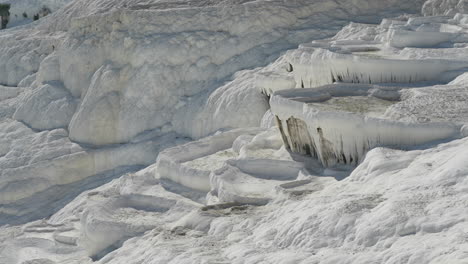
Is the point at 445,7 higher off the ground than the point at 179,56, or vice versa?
the point at 445,7

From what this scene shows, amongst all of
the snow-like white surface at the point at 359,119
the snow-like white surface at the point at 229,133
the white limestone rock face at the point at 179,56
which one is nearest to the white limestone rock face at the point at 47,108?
the snow-like white surface at the point at 229,133

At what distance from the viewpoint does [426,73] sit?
10305mm

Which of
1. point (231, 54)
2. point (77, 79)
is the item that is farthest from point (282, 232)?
point (77, 79)

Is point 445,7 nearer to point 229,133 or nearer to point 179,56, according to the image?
point 229,133

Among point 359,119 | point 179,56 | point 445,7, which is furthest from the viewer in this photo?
point 179,56

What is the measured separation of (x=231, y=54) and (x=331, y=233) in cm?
1003

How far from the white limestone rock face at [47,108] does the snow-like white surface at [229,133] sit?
0.14ft

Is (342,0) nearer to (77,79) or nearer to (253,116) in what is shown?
(253,116)

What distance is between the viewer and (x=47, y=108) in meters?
17.8

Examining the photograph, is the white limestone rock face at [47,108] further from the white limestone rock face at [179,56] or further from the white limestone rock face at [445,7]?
the white limestone rock face at [445,7]

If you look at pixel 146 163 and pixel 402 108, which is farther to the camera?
pixel 146 163

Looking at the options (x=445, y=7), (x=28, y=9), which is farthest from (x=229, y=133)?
(x=28, y=9)

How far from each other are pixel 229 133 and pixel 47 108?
711 centimetres

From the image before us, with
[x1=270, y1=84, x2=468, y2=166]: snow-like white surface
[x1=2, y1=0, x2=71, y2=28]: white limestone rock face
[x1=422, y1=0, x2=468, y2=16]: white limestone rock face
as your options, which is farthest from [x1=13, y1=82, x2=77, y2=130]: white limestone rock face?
[x1=2, y1=0, x2=71, y2=28]: white limestone rock face
